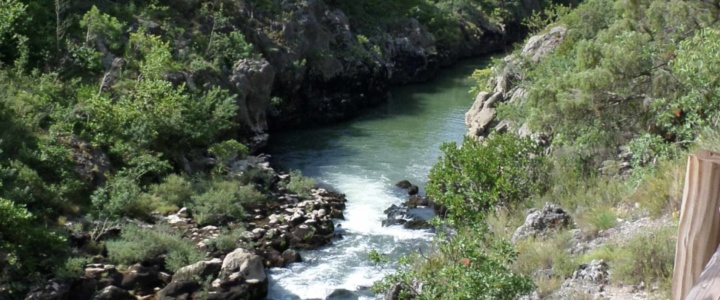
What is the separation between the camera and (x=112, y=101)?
2367 centimetres

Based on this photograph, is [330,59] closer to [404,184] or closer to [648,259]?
[404,184]

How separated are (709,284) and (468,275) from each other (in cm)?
508

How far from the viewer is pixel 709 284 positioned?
3.44 meters

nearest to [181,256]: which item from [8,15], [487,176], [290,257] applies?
[290,257]

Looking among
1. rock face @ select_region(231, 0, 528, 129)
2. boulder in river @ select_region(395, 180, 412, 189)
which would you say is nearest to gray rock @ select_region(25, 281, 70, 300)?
boulder in river @ select_region(395, 180, 412, 189)

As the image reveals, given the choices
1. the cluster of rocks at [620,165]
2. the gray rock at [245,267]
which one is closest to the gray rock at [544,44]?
the cluster of rocks at [620,165]

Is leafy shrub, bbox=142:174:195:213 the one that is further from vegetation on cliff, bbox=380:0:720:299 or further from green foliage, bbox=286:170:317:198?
vegetation on cliff, bbox=380:0:720:299

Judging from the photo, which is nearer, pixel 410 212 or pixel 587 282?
pixel 587 282

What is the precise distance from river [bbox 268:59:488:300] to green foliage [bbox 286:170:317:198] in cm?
105

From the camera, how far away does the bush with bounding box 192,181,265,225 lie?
19750 millimetres

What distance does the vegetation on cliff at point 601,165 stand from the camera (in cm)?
916

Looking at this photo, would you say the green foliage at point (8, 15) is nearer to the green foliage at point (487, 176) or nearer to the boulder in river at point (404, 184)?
the boulder in river at point (404, 184)

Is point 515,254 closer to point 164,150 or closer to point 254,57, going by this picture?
point 164,150

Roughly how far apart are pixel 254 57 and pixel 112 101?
347 inches
